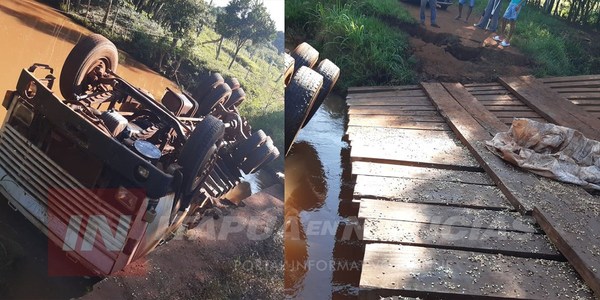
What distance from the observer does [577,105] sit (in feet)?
20.4

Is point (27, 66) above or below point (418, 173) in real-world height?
above

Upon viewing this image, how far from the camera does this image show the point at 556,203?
3.69 m

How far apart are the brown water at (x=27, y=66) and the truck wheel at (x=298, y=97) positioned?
6.77ft

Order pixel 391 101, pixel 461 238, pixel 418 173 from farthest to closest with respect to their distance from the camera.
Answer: pixel 391 101 → pixel 418 173 → pixel 461 238

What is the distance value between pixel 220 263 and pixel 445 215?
1.77 metres

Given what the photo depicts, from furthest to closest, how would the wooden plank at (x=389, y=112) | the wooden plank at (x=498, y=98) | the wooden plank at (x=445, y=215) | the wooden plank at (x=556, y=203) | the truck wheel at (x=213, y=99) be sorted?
1. the wooden plank at (x=498, y=98)
2. the wooden plank at (x=389, y=112)
3. the wooden plank at (x=445, y=215)
4. the wooden plank at (x=556, y=203)
5. the truck wheel at (x=213, y=99)

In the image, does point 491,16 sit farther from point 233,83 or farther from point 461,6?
point 233,83

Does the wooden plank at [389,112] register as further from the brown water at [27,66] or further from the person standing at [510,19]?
the brown water at [27,66]

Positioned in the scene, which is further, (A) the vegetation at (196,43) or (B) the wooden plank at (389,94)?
(B) the wooden plank at (389,94)

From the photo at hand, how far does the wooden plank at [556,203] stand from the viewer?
296 centimetres

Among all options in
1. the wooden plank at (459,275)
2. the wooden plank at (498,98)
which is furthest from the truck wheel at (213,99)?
the wooden plank at (498,98)

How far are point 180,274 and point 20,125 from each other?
723 millimetres

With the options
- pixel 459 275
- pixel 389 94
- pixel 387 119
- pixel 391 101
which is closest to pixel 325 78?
pixel 387 119

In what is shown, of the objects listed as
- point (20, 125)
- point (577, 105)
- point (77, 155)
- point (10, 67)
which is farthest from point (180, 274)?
point (577, 105)
